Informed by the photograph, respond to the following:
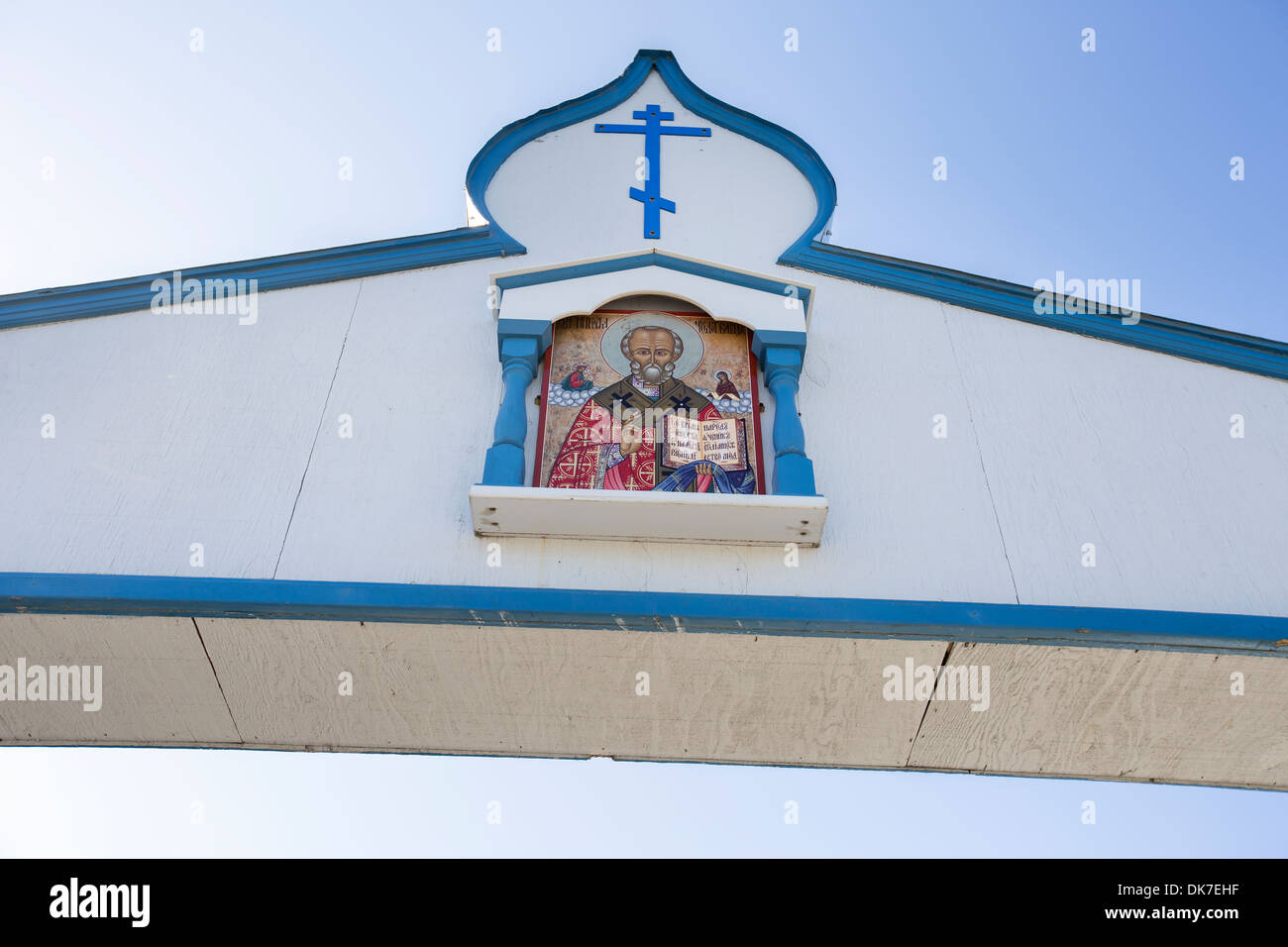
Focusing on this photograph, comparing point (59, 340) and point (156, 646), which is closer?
point (156, 646)

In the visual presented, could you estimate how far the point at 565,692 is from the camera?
4.19 meters

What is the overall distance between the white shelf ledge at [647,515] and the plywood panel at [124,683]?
110cm

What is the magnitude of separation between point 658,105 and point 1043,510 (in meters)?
2.90

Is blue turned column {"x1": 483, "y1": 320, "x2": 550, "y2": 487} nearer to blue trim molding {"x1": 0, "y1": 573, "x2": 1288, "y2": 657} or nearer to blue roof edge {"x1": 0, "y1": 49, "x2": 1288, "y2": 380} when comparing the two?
blue trim molding {"x1": 0, "y1": 573, "x2": 1288, "y2": 657}

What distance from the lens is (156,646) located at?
4.02 metres

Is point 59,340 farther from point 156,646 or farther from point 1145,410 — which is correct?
point 1145,410

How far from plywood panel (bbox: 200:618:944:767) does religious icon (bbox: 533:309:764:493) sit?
63cm

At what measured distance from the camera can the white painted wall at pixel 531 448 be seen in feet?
13.5

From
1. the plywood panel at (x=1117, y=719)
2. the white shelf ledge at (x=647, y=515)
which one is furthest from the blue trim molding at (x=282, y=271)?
the plywood panel at (x=1117, y=719)

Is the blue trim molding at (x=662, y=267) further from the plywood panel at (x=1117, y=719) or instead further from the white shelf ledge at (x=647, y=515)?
the plywood panel at (x=1117, y=719)

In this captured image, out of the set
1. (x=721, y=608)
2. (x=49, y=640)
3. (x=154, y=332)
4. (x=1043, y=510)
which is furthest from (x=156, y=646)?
(x=1043, y=510)
